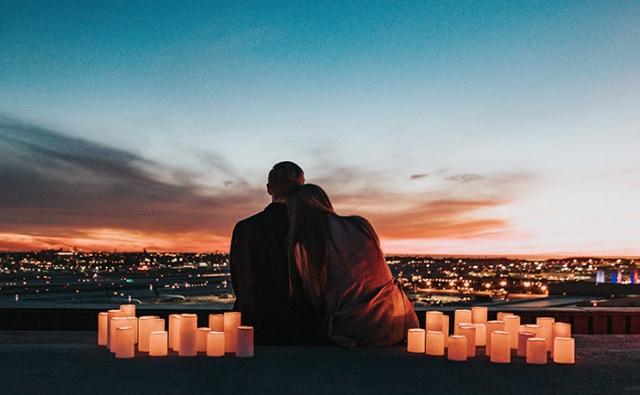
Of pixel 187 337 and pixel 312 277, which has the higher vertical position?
pixel 312 277

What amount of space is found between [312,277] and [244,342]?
35.5 inches

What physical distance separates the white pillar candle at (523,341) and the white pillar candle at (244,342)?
2.07 meters

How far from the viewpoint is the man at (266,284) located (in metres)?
5.48

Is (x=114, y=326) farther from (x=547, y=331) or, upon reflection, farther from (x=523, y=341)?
(x=547, y=331)

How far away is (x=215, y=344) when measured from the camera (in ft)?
16.1

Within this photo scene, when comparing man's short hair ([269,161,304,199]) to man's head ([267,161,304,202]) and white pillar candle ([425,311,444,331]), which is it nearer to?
man's head ([267,161,304,202])

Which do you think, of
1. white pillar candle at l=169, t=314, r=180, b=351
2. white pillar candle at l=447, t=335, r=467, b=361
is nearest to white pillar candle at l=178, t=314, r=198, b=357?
white pillar candle at l=169, t=314, r=180, b=351

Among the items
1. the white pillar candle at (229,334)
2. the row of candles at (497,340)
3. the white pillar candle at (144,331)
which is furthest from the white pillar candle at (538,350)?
the white pillar candle at (144,331)

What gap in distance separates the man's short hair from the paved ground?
1.32m

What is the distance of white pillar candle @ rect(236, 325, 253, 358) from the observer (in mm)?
4766

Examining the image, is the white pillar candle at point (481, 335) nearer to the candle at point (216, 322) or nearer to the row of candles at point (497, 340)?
the row of candles at point (497, 340)

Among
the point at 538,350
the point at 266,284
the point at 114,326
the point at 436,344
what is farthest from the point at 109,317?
the point at 538,350

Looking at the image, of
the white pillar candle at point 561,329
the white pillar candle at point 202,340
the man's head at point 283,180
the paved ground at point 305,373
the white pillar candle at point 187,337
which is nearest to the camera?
the paved ground at point 305,373

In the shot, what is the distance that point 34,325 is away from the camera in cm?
743
